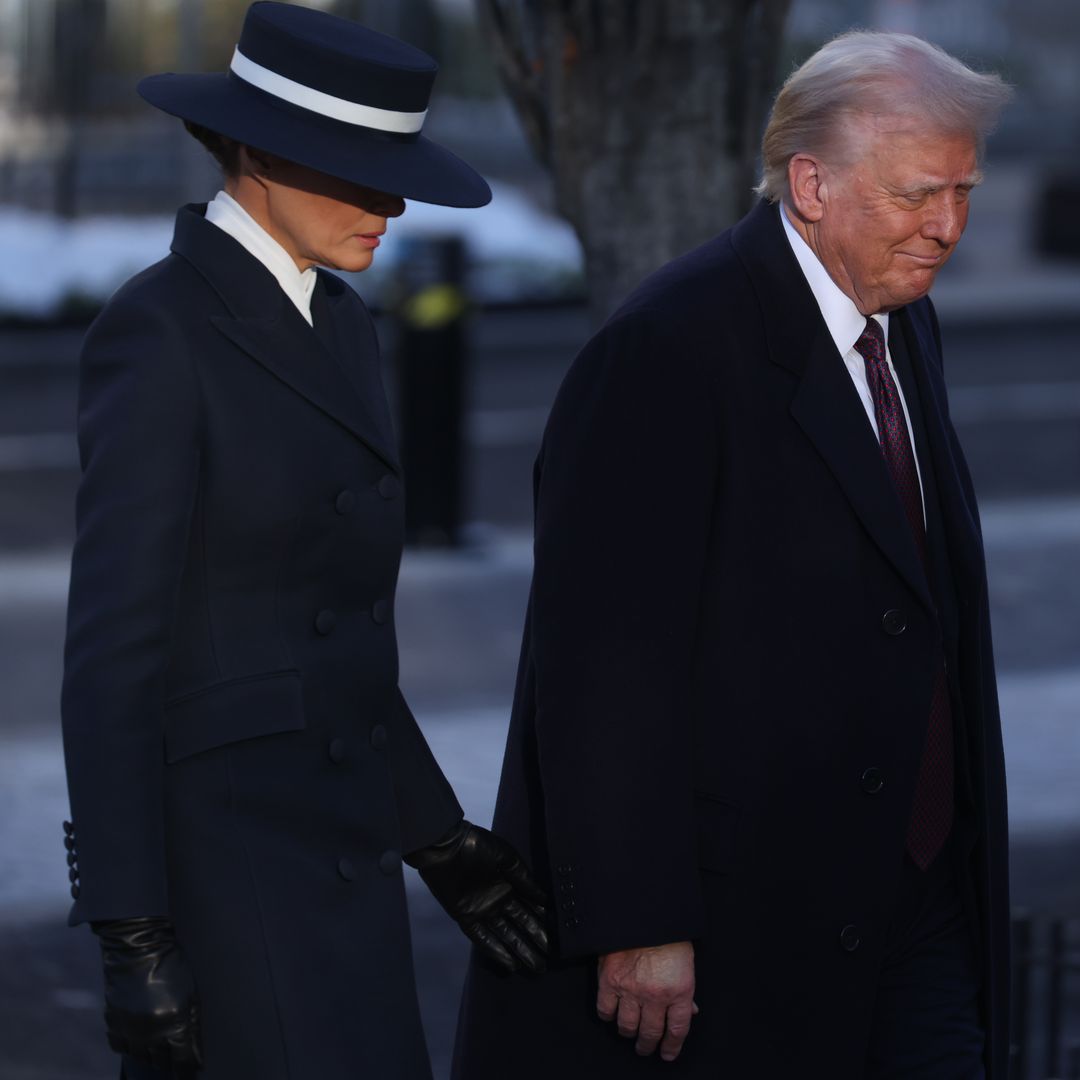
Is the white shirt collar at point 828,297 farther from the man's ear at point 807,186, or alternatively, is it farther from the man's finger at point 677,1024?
the man's finger at point 677,1024

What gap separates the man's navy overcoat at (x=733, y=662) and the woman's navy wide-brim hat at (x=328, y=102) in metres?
0.34

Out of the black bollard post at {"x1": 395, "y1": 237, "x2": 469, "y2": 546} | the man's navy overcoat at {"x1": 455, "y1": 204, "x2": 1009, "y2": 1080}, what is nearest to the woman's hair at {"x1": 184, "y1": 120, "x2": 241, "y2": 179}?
the man's navy overcoat at {"x1": 455, "y1": 204, "x2": 1009, "y2": 1080}

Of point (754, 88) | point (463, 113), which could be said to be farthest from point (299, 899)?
point (463, 113)

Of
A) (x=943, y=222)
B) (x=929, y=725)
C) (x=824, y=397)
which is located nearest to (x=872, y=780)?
(x=929, y=725)

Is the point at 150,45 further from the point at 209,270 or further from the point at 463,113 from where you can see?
the point at 209,270

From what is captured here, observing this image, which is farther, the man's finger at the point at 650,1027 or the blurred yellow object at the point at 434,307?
the blurred yellow object at the point at 434,307

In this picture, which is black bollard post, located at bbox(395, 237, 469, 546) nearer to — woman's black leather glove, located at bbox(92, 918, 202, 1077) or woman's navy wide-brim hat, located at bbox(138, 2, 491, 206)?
woman's navy wide-brim hat, located at bbox(138, 2, 491, 206)

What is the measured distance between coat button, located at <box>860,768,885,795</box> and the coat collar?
77 cm

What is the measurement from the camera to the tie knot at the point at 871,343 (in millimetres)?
3182

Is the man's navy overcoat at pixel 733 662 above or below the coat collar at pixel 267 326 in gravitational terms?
below

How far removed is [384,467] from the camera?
301cm

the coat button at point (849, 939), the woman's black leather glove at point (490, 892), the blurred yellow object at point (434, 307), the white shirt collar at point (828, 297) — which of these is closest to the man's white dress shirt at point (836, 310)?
the white shirt collar at point (828, 297)

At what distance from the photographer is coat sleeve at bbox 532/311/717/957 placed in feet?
9.53

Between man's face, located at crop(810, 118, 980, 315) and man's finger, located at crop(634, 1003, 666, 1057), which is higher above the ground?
man's face, located at crop(810, 118, 980, 315)
